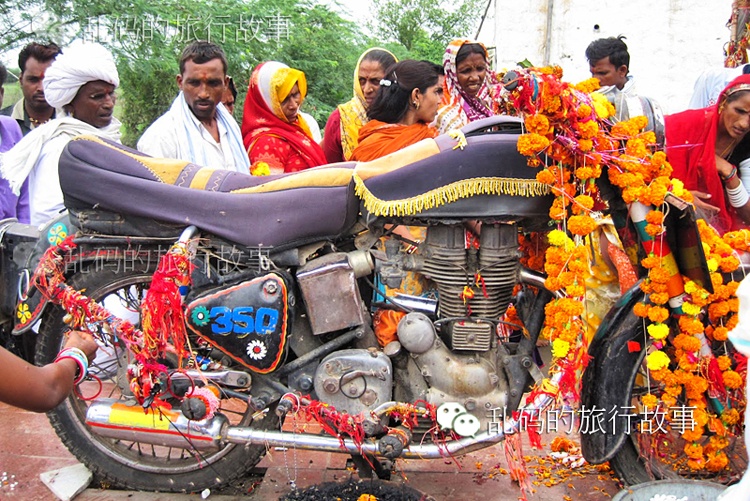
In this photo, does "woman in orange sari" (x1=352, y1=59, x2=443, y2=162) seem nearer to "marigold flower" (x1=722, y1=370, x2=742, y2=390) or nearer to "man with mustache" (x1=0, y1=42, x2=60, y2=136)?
"marigold flower" (x1=722, y1=370, x2=742, y2=390)

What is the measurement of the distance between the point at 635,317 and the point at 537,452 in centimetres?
97

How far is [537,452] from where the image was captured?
3299mm

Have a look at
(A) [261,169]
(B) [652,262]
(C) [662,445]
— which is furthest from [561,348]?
(A) [261,169]

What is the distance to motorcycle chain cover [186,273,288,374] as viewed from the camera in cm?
262

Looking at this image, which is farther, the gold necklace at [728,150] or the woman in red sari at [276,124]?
the woman in red sari at [276,124]

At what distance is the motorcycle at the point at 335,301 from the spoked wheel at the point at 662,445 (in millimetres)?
17

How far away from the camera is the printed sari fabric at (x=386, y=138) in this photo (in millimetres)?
3729

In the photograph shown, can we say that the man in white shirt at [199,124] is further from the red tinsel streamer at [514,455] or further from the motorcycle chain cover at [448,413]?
the red tinsel streamer at [514,455]

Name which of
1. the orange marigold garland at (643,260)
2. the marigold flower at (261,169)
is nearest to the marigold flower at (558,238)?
the orange marigold garland at (643,260)

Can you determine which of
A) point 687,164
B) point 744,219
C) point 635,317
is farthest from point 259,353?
point 744,219

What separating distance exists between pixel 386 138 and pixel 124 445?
6.84ft

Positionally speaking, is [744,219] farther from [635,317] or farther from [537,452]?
[537,452]

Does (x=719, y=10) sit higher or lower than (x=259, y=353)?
higher

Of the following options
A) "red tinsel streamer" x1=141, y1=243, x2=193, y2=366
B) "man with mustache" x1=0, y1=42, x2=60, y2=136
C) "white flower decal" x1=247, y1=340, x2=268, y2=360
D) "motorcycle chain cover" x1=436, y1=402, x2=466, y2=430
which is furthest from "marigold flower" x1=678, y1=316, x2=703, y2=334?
"man with mustache" x1=0, y1=42, x2=60, y2=136
